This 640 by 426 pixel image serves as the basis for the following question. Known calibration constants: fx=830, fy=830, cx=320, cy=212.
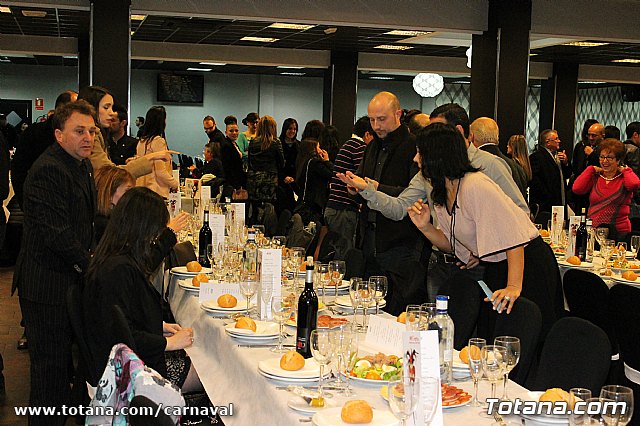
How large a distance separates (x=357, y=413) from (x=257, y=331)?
3.85 feet

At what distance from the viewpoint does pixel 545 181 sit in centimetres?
912

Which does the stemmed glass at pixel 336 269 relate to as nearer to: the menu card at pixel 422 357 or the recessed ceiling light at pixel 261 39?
the menu card at pixel 422 357

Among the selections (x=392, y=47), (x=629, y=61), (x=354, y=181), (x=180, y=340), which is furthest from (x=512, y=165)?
(x=629, y=61)

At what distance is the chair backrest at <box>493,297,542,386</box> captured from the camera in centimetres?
327

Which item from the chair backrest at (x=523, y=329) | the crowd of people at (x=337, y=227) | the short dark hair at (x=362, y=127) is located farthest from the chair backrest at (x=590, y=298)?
the short dark hair at (x=362, y=127)

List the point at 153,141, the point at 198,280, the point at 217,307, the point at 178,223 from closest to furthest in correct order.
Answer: the point at 217,307
the point at 198,280
the point at 178,223
the point at 153,141

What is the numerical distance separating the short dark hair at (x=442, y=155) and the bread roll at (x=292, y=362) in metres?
1.52

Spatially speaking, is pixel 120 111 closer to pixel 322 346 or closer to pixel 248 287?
pixel 248 287

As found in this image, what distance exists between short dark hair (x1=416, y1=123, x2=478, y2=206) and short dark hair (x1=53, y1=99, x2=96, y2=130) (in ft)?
5.86

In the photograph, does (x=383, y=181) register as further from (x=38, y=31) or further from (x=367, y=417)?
(x=38, y=31)

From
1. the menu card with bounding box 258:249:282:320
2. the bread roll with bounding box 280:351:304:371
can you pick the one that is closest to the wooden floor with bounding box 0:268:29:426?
the menu card with bounding box 258:249:282:320

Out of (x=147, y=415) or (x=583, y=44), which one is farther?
(x=583, y=44)

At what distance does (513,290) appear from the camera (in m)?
3.62

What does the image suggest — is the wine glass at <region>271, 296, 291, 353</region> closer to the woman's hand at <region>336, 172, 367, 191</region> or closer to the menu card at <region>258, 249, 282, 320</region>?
the menu card at <region>258, 249, 282, 320</region>
